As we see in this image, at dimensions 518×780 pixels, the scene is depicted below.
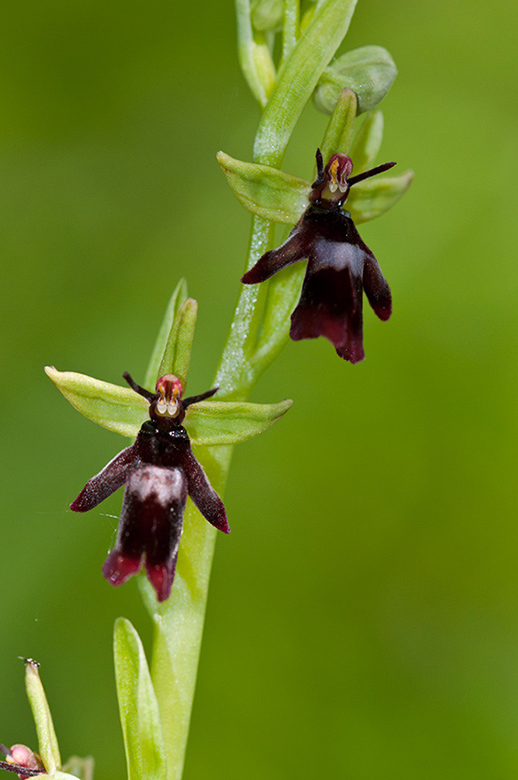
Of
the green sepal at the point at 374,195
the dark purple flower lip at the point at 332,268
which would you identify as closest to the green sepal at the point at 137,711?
the dark purple flower lip at the point at 332,268

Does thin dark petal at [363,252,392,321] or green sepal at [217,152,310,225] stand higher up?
green sepal at [217,152,310,225]

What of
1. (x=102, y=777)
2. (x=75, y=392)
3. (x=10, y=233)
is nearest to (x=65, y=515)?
(x=102, y=777)

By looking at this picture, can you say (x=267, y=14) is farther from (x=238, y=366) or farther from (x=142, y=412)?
(x=142, y=412)

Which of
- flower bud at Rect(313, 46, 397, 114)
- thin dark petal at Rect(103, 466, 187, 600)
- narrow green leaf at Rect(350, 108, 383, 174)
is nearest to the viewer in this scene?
thin dark petal at Rect(103, 466, 187, 600)

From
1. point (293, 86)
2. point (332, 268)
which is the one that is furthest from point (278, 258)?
point (293, 86)

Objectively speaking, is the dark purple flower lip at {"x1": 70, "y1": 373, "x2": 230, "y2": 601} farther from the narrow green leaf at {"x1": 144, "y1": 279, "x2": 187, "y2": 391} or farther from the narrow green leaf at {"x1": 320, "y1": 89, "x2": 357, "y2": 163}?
the narrow green leaf at {"x1": 320, "y1": 89, "x2": 357, "y2": 163}

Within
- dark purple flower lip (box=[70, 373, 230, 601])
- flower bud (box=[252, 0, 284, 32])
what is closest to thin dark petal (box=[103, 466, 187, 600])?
dark purple flower lip (box=[70, 373, 230, 601])

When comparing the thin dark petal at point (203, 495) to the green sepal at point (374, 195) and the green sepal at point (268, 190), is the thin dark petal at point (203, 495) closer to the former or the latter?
the green sepal at point (268, 190)
